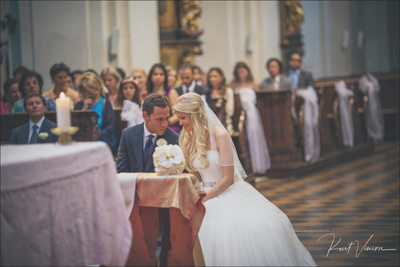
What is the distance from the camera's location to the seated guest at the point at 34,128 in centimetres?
592

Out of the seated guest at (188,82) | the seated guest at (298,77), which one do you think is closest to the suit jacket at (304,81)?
the seated guest at (298,77)

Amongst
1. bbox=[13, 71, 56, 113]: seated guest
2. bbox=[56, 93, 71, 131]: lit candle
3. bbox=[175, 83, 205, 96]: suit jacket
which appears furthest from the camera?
bbox=[175, 83, 205, 96]: suit jacket

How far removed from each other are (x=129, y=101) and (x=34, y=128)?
5.44ft

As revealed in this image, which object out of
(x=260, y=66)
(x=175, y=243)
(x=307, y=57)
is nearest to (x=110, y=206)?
(x=175, y=243)

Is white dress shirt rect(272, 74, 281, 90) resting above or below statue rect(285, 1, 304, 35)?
below

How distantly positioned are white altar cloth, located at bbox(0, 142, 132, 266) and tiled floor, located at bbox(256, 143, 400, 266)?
2192mm

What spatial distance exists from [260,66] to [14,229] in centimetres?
1188

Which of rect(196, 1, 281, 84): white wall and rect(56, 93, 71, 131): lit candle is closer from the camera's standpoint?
rect(56, 93, 71, 131): lit candle

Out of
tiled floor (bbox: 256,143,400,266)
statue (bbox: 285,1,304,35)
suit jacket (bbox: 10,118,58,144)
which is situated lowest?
tiled floor (bbox: 256,143,400,266)

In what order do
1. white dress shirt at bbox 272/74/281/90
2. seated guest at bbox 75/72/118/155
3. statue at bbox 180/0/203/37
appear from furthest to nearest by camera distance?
statue at bbox 180/0/203/37 < white dress shirt at bbox 272/74/281/90 < seated guest at bbox 75/72/118/155

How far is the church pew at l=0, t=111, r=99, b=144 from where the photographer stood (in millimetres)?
6453

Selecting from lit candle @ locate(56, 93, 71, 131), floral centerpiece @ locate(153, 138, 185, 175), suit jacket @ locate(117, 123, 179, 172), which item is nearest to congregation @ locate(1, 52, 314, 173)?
suit jacket @ locate(117, 123, 179, 172)

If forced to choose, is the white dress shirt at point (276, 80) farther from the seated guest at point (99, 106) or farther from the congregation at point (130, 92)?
the seated guest at point (99, 106)

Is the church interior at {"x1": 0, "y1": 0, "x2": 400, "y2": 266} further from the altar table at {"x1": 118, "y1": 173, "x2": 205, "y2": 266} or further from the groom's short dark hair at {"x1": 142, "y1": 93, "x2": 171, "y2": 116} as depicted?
the groom's short dark hair at {"x1": 142, "y1": 93, "x2": 171, "y2": 116}
